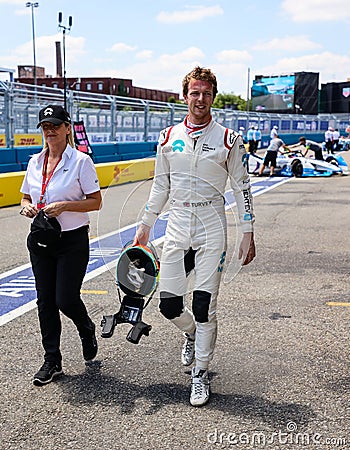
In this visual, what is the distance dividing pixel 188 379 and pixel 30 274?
3596 mm

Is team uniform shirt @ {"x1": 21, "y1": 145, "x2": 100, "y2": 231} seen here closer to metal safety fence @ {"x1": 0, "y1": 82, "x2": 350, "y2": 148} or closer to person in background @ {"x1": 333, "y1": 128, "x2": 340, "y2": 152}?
metal safety fence @ {"x1": 0, "y1": 82, "x2": 350, "y2": 148}

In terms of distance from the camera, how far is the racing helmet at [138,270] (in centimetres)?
414

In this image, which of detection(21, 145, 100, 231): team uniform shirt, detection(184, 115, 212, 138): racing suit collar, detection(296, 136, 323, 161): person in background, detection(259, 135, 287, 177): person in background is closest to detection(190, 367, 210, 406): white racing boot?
detection(21, 145, 100, 231): team uniform shirt

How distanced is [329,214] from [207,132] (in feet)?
29.5

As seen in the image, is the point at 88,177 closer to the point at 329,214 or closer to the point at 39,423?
the point at 39,423

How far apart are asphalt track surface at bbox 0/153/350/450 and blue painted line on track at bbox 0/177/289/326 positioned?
5.3 inches

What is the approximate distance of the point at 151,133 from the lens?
2634 cm

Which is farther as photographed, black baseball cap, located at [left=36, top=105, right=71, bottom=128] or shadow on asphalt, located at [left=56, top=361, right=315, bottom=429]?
black baseball cap, located at [left=36, top=105, right=71, bottom=128]

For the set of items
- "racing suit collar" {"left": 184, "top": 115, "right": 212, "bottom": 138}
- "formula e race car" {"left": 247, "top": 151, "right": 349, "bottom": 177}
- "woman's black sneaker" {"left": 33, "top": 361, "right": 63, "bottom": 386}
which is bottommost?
"formula e race car" {"left": 247, "top": 151, "right": 349, "bottom": 177}

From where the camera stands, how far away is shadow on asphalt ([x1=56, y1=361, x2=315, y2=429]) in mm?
3697

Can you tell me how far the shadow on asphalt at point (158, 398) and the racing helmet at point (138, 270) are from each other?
0.62 metres

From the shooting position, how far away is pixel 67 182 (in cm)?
408

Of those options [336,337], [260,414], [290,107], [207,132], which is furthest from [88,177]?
[290,107]

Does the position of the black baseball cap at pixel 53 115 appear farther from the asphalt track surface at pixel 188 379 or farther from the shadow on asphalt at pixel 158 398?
the shadow on asphalt at pixel 158 398
